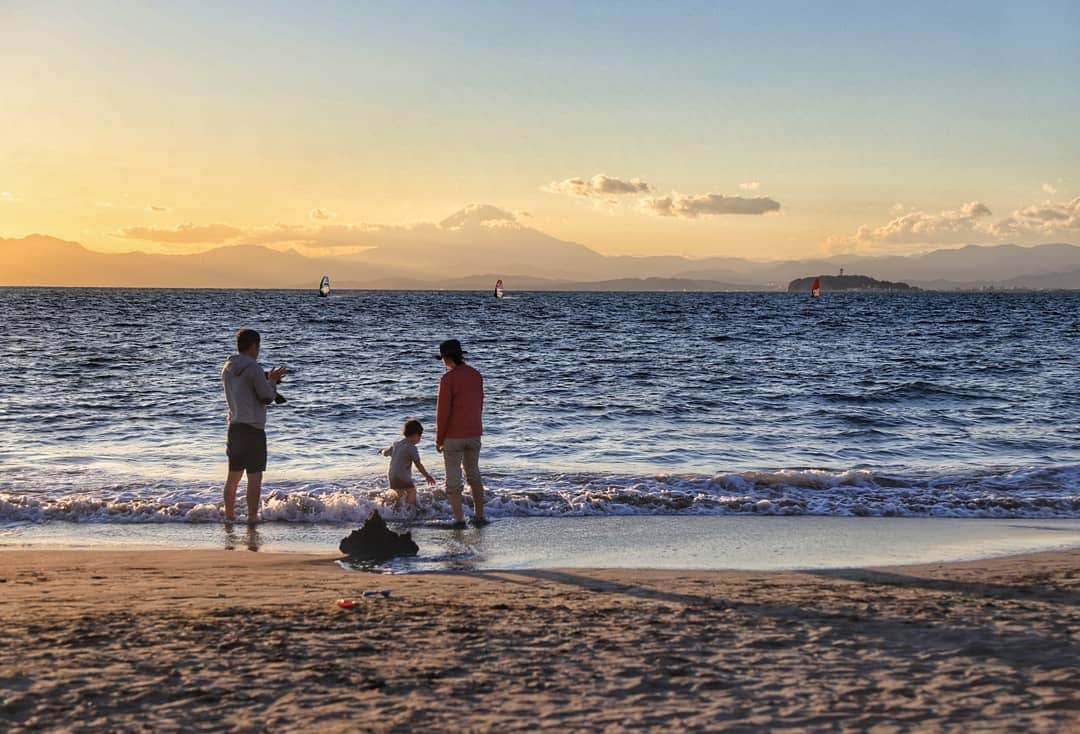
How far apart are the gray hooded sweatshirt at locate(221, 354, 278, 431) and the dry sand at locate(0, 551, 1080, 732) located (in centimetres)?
268

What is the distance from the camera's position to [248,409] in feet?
31.3

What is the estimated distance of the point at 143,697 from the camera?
421cm

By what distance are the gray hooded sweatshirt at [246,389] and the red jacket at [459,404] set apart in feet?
5.70

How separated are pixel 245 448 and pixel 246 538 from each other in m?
0.99

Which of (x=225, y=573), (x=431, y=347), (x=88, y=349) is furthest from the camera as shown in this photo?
(x=431, y=347)

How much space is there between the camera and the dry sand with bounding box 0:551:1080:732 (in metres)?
4.05

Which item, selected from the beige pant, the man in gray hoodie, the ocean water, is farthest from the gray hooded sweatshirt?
the beige pant

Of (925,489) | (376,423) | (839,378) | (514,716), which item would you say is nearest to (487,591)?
(514,716)

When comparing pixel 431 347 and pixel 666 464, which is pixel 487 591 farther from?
pixel 431 347

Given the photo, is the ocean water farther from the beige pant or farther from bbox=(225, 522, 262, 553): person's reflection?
the beige pant

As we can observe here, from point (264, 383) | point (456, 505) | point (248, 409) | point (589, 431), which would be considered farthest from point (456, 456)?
point (589, 431)

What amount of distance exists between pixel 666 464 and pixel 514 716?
32.2ft

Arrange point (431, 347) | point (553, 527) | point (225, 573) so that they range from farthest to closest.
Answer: point (431, 347) < point (553, 527) < point (225, 573)

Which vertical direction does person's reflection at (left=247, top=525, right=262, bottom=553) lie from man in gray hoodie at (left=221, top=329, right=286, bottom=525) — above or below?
below
